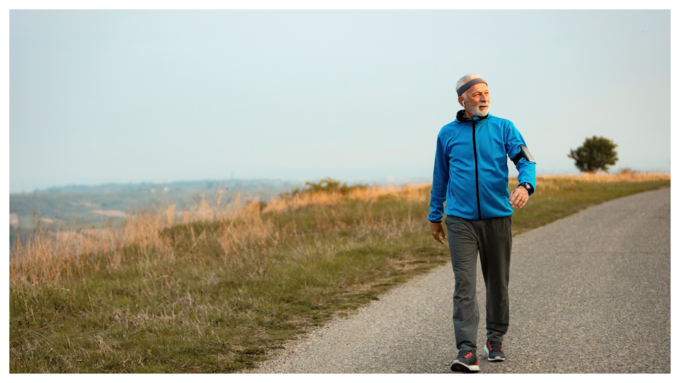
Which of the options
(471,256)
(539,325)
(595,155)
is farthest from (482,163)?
(595,155)

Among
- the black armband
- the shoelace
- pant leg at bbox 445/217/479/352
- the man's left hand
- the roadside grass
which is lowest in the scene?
the roadside grass

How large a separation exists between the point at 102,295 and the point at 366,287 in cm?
387

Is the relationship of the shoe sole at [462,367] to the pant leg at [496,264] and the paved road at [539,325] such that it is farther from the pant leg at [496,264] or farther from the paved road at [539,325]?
the pant leg at [496,264]

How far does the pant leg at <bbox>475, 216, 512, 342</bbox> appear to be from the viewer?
3.71m

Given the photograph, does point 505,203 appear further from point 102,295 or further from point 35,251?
point 35,251

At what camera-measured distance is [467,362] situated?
369 centimetres

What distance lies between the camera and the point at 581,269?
759 cm

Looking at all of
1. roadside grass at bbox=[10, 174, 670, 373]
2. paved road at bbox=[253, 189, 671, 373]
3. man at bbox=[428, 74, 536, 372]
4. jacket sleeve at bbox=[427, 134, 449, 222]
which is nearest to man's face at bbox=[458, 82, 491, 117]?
man at bbox=[428, 74, 536, 372]

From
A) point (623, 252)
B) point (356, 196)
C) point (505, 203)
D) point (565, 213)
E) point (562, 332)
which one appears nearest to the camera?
point (505, 203)

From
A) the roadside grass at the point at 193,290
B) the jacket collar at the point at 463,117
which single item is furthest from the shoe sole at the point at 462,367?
the jacket collar at the point at 463,117

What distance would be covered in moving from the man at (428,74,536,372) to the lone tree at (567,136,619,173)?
52.2 meters

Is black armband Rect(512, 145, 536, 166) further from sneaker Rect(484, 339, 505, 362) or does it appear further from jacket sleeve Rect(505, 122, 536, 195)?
sneaker Rect(484, 339, 505, 362)

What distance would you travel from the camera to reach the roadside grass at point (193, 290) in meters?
4.77

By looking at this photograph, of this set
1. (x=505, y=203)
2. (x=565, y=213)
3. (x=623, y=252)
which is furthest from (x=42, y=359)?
(x=565, y=213)
